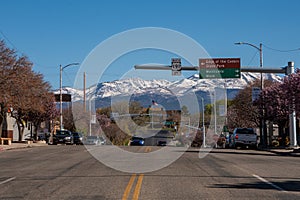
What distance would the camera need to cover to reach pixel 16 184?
15.2 m

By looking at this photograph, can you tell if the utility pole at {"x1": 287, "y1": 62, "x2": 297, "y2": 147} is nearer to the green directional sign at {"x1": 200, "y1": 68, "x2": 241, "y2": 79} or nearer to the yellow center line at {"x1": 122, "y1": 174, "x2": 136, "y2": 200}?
the green directional sign at {"x1": 200, "y1": 68, "x2": 241, "y2": 79}

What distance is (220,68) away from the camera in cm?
4262

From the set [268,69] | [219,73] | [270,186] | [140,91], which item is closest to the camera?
[270,186]

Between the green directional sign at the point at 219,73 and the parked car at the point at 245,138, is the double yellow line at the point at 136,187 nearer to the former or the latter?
the green directional sign at the point at 219,73

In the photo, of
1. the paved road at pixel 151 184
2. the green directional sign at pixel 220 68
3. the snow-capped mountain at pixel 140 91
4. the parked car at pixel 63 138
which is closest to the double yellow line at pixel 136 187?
the paved road at pixel 151 184

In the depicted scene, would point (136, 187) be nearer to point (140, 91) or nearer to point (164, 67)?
point (164, 67)

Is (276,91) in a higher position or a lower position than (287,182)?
higher

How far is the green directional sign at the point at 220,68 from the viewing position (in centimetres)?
4219

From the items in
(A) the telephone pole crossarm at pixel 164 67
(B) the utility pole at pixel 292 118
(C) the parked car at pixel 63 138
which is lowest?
(C) the parked car at pixel 63 138

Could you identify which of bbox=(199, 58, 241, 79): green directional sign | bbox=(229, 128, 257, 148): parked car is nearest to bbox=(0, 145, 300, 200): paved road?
bbox=(199, 58, 241, 79): green directional sign

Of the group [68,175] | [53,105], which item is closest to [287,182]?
[68,175]

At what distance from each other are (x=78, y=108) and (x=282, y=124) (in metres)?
43.5

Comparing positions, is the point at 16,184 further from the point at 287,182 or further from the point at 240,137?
the point at 240,137

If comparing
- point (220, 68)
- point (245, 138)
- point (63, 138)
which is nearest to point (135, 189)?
point (220, 68)
